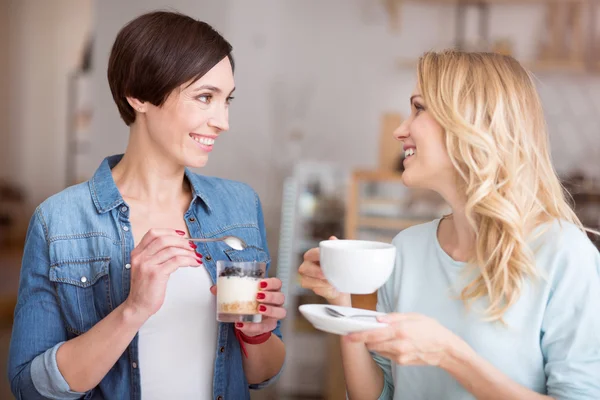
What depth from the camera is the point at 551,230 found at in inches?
45.2

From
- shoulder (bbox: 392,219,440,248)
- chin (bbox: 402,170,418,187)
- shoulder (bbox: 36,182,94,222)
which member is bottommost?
shoulder (bbox: 392,219,440,248)

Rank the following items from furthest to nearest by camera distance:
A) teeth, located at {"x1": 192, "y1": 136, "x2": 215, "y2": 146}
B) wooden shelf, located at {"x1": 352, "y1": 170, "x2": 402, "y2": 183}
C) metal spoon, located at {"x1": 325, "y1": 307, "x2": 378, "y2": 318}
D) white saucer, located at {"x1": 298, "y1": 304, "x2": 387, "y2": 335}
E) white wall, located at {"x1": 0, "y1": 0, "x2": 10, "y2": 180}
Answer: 1. white wall, located at {"x1": 0, "y1": 0, "x2": 10, "y2": 180}
2. wooden shelf, located at {"x1": 352, "y1": 170, "x2": 402, "y2": 183}
3. teeth, located at {"x1": 192, "y1": 136, "x2": 215, "y2": 146}
4. metal spoon, located at {"x1": 325, "y1": 307, "x2": 378, "y2": 318}
5. white saucer, located at {"x1": 298, "y1": 304, "x2": 387, "y2": 335}

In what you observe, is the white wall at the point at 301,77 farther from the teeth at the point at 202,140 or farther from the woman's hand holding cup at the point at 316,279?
the woman's hand holding cup at the point at 316,279

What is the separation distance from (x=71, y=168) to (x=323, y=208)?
1795mm

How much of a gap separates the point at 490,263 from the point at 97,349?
72 cm

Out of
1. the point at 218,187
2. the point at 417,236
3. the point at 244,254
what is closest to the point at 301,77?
the point at 218,187

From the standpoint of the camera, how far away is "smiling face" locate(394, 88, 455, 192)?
3.91 ft

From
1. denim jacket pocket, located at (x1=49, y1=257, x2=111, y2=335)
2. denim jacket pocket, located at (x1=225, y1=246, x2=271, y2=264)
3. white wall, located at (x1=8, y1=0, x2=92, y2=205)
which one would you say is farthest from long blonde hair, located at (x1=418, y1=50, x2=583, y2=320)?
white wall, located at (x1=8, y1=0, x2=92, y2=205)

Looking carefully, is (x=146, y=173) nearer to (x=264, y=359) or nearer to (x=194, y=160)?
(x=194, y=160)

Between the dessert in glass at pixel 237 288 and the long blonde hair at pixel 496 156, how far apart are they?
0.38 metres

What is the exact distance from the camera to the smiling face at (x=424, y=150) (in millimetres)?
1192

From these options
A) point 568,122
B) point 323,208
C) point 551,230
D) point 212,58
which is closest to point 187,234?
point 212,58

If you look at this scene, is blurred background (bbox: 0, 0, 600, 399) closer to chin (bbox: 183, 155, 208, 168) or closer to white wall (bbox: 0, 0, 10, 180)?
white wall (bbox: 0, 0, 10, 180)

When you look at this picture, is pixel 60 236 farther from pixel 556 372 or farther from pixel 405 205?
pixel 405 205
